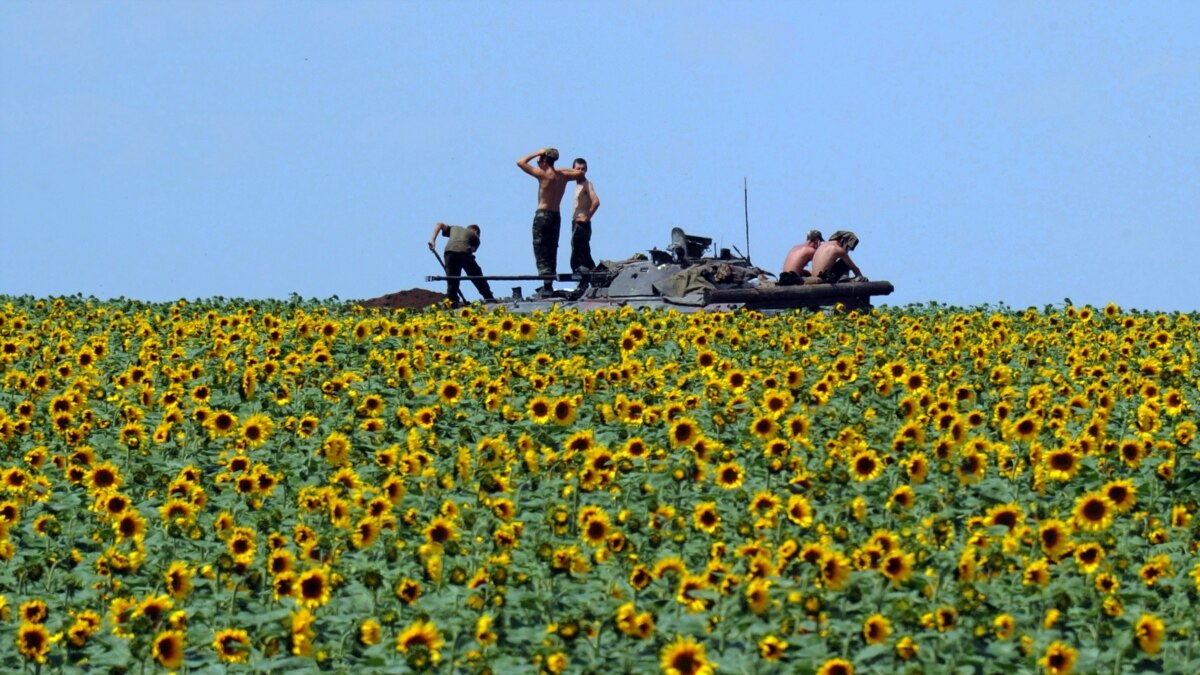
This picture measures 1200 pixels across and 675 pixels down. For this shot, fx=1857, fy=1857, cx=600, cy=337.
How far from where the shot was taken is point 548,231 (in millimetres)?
32062

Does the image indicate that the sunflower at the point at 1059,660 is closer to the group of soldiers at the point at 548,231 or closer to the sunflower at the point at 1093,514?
the sunflower at the point at 1093,514

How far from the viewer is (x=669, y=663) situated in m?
8.21

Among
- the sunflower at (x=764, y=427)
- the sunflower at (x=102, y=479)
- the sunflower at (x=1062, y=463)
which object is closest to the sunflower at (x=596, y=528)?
the sunflower at (x=764, y=427)

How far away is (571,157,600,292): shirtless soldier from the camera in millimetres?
32188

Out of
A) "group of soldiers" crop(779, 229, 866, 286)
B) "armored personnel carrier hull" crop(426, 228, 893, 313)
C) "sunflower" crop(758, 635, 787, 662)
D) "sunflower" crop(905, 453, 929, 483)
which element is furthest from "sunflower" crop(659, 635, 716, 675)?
"group of soldiers" crop(779, 229, 866, 286)

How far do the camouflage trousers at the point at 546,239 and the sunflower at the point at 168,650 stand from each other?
76.4 feet

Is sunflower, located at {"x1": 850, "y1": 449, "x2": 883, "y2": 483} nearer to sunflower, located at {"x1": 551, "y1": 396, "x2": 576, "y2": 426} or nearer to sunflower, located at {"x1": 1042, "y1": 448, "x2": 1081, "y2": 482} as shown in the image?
sunflower, located at {"x1": 1042, "y1": 448, "x2": 1081, "y2": 482}

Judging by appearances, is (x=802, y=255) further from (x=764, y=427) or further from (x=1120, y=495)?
(x=1120, y=495)

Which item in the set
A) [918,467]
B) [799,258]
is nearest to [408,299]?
[799,258]

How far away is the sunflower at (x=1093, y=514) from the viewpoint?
34.5 feet

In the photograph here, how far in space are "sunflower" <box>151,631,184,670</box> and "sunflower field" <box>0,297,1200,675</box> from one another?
2 centimetres

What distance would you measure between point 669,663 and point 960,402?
28.7ft

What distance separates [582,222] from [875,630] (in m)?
23.9

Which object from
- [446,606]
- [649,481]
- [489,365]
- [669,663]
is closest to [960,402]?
[649,481]
